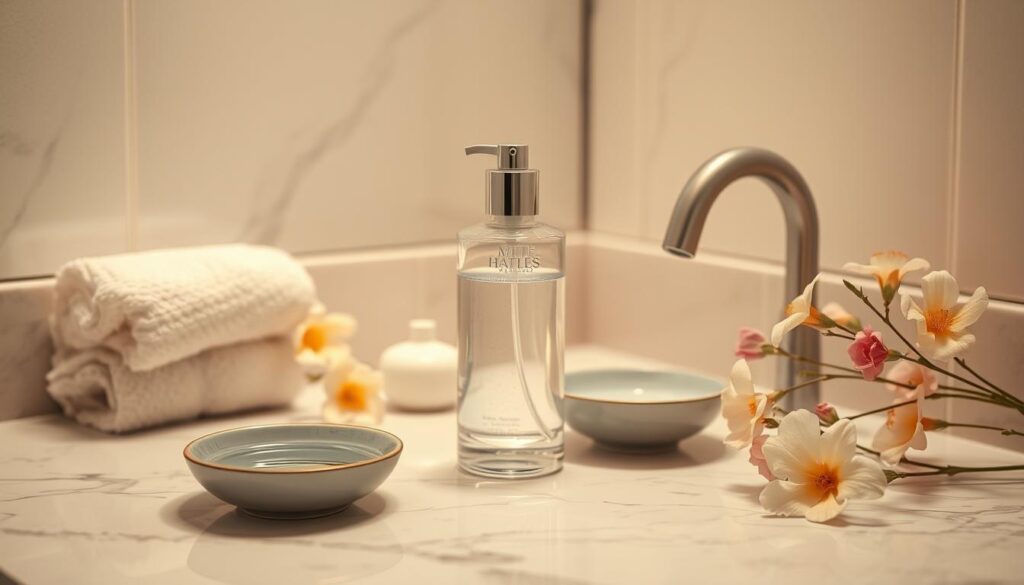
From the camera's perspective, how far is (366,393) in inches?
44.8

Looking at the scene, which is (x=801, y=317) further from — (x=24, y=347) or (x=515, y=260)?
(x=24, y=347)

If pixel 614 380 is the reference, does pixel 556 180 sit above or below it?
above

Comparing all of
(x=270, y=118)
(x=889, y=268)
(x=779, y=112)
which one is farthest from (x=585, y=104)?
(x=889, y=268)

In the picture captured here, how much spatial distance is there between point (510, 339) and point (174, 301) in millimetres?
320

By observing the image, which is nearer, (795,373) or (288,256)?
(795,373)

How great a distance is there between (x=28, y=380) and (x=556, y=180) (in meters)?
0.66

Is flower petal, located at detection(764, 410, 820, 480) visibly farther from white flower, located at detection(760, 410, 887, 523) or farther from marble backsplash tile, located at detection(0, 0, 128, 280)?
marble backsplash tile, located at detection(0, 0, 128, 280)

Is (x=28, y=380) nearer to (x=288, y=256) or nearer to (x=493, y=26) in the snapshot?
(x=288, y=256)

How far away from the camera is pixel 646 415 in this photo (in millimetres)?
987

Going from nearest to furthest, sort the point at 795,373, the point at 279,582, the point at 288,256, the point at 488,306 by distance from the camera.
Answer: the point at 279,582 → the point at 488,306 → the point at 795,373 → the point at 288,256

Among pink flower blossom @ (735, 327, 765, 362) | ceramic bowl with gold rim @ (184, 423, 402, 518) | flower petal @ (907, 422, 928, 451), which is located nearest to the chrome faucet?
pink flower blossom @ (735, 327, 765, 362)

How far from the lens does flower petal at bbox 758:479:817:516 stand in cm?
84

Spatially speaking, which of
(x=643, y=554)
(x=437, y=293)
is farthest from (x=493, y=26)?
(x=643, y=554)

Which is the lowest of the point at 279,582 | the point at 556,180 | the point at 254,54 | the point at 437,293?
the point at 279,582
